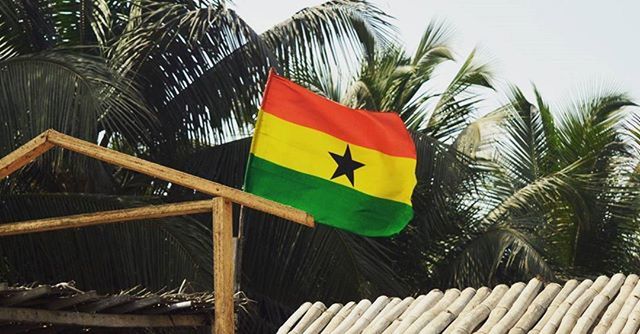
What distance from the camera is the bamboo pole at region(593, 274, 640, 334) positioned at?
7.09 metres

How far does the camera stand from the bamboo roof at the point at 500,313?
7262mm

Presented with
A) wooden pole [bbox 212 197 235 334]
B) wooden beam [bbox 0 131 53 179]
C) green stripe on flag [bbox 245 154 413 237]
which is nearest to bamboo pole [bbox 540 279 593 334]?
green stripe on flag [bbox 245 154 413 237]

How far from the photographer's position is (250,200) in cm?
607

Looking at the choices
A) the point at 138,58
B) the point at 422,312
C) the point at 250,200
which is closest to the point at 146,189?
the point at 138,58

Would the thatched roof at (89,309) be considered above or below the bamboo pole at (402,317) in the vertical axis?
below

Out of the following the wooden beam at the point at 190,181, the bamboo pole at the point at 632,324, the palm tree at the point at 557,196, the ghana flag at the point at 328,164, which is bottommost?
the palm tree at the point at 557,196

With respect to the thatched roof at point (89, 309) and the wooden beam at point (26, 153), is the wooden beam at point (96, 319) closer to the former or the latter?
the thatched roof at point (89, 309)

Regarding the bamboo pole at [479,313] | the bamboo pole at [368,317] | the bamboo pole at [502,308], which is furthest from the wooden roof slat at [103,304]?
the bamboo pole at [502,308]

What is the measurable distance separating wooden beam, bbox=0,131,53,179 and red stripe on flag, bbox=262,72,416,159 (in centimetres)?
269

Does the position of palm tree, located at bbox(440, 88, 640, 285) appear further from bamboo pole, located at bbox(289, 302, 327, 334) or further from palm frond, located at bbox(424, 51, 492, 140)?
bamboo pole, located at bbox(289, 302, 327, 334)

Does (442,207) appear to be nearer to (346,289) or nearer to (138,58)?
(346,289)

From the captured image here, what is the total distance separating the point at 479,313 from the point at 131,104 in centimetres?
630

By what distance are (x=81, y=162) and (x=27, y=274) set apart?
4.88ft

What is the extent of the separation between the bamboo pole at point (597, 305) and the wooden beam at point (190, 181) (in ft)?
5.95
